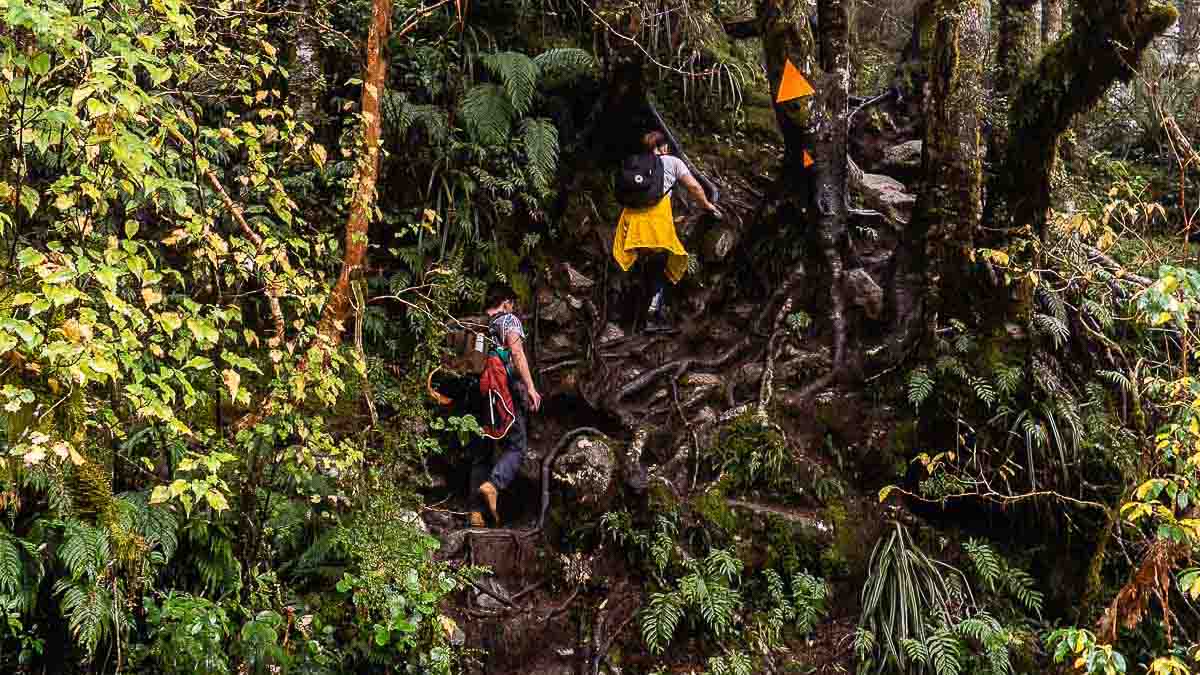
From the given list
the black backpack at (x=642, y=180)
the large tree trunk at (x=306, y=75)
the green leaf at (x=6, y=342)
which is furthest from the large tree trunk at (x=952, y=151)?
the green leaf at (x=6, y=342)

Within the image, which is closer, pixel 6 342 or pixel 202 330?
pixel 6 342

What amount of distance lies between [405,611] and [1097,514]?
527cm

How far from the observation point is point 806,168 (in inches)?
325

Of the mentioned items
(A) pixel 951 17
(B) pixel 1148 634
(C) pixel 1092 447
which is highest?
(A) pixel 951 17

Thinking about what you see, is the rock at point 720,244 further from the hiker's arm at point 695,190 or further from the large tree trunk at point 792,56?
the large tree trunk at point 792,56

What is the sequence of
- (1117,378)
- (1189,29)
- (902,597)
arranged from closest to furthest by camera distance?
(902,597), (1117,378), (1189,29)

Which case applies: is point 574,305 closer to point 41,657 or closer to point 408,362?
point 408,362

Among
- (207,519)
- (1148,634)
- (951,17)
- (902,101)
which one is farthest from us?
(902,101)

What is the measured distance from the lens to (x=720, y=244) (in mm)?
9125

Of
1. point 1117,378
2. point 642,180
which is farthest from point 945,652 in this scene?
point 642,180

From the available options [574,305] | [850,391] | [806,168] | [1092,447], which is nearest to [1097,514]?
[1092,447]

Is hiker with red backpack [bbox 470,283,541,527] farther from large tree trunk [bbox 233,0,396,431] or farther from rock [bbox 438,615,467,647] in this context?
large tree trunk [bbox 233,0,396,431]

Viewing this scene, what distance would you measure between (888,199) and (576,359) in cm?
375

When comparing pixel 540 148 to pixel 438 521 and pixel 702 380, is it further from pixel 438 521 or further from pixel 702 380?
pixel 438 521
